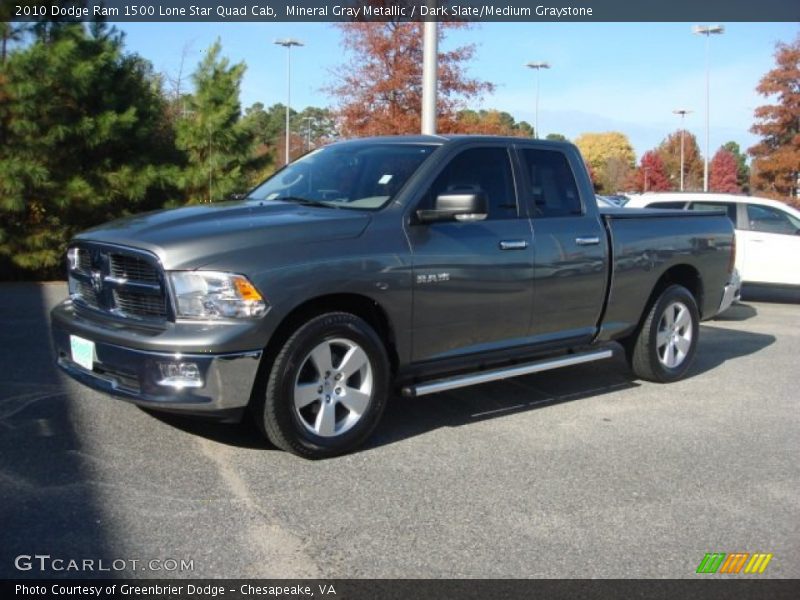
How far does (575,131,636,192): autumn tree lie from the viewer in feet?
247

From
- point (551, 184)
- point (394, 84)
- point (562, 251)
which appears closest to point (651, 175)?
point (394, 84)

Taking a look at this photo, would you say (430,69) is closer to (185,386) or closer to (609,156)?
(185,386)

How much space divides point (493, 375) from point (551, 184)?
1.63 meters

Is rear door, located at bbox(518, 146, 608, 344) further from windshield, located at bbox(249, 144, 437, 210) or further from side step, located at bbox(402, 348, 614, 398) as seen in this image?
windshield, located at bbox(249, 144, 437, 210)

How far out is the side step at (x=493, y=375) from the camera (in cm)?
509

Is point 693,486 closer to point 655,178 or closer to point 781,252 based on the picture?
point 781,252

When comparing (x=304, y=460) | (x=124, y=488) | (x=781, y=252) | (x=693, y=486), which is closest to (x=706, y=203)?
(x=781, y=252)

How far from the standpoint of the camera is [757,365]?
8086mm

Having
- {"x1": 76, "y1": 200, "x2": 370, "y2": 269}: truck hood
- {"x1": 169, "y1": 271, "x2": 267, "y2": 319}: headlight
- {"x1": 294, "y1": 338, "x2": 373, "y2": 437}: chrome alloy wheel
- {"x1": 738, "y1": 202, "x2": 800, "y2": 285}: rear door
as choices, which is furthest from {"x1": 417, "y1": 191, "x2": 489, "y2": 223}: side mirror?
{"x1": 738, "y1": 202, "x2": 800, "y2": 285}: rear door

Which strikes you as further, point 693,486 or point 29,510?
point 693,486

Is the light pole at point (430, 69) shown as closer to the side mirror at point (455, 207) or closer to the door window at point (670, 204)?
the door window at point (670, 204)

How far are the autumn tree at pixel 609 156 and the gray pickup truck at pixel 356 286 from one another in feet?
220

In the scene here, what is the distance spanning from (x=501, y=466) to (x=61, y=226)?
9.73 metres

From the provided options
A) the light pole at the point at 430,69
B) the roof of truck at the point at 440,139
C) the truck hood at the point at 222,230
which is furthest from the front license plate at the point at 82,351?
the light pole at the point at 430,69
